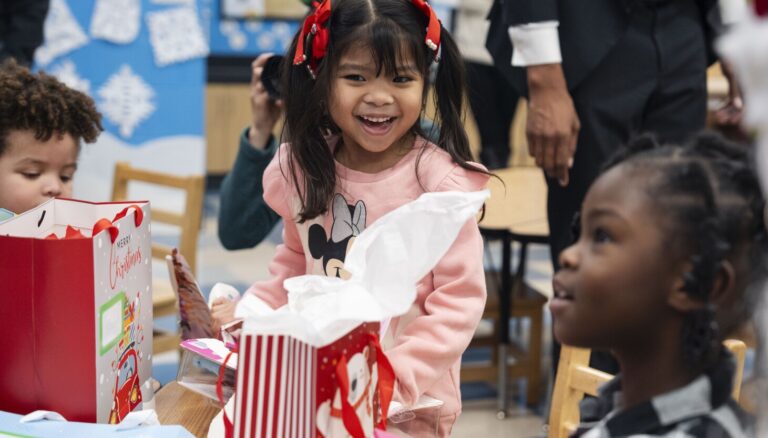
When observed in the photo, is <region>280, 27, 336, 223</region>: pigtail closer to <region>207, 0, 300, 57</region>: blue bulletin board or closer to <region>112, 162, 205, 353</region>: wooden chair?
<region>112, 162, 205, 353</region>: wooden chair

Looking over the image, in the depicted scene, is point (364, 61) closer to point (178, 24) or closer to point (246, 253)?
point (178, 24)

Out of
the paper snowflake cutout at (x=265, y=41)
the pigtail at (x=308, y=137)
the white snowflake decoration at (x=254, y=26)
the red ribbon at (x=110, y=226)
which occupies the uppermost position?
the white snowflake decoration at (x=254, y=26)

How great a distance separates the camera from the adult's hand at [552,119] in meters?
1.96

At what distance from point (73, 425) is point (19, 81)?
847 mm

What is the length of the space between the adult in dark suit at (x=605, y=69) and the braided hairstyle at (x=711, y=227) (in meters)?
1.12

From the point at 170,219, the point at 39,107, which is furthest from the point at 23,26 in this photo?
the point at 39,107

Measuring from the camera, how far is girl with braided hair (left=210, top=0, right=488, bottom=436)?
1519 millimetres

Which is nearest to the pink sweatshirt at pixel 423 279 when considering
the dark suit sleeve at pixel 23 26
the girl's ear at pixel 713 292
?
the girl's ear at pixel 713 292

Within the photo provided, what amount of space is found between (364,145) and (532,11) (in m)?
0.60

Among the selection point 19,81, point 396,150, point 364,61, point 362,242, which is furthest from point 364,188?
point 19,81

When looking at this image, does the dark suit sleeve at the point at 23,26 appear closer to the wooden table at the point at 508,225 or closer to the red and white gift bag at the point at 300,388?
the wooden table at the point at 508,225

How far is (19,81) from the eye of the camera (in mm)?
1772

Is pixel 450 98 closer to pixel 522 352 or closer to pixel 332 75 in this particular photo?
pixel 332 75

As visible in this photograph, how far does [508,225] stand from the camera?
3070 mm
